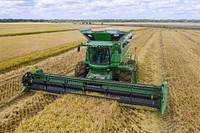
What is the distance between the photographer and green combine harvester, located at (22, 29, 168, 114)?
24.7 ft

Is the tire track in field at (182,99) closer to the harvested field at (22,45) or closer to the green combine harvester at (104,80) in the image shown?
the green combine harvester at (104,80)

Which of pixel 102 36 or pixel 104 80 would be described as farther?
pixel 102 36

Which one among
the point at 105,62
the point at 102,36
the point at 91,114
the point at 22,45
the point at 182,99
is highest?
the point at 102,36

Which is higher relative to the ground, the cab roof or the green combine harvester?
the cab roof

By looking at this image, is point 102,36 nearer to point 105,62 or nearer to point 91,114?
point 105,62

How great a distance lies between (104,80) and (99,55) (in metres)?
1.51

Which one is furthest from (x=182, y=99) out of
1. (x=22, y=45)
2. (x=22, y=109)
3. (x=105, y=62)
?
(x=22, y=45)

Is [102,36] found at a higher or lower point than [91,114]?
higher

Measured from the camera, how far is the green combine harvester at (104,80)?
7.54 meters

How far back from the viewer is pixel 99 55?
9250mm

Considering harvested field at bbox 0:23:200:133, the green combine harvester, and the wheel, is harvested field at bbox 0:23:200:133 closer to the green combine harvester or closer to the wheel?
the green combine harvester

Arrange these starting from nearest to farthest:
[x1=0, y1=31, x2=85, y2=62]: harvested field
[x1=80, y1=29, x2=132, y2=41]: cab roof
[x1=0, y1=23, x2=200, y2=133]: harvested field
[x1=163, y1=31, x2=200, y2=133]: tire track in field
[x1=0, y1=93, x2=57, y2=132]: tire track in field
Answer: [x1=0, y1=23, x2=200, y2=133]: harvested field → [x1=0, y1=93, x2=57, y2=132]: tire track in field → [x1=163, y1=31, x2=200, y2=133]: tire track in field → [x1=80, y1=29, x2=132, y2=41]: cab roof → [x1=0, y1=31, x2=85, y2=62]: harvested field

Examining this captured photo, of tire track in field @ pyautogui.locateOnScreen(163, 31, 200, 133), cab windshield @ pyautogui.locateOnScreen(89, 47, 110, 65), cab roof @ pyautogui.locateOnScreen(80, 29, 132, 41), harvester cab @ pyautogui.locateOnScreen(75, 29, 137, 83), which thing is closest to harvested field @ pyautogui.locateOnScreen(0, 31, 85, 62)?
cab roof @ pyautogui.locateOnScreen(80, 29, 132, 41)

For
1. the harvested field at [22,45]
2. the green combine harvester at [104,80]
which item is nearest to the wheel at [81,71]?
the green combine harvester at [104,80]
